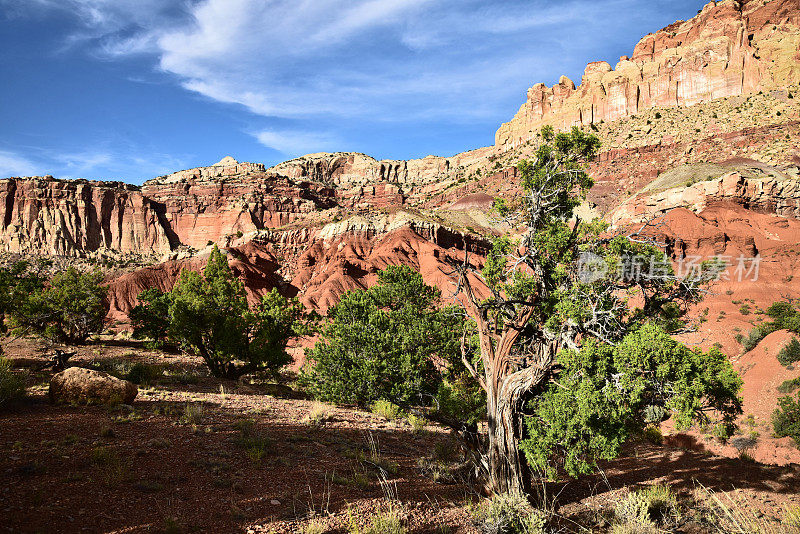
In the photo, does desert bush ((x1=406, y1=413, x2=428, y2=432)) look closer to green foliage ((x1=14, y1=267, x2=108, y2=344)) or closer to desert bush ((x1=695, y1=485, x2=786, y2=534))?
desert bush ((x1=695, y1=485, x2=786, y2=534))

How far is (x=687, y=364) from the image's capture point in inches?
225

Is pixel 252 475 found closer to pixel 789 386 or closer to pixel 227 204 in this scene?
pixel 789 386

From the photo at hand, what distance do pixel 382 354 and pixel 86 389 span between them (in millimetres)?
7851

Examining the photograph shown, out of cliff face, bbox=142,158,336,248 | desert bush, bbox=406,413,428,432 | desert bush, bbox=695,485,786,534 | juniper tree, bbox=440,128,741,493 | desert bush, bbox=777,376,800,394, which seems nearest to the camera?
juniper tree, bbox=440,128,741,493

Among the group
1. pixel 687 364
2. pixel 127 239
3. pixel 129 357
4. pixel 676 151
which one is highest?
pixel 676 151

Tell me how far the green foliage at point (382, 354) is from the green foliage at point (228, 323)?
4659mm

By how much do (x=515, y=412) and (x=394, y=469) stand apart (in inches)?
114

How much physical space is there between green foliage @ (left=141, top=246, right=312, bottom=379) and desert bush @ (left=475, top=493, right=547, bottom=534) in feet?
47.3

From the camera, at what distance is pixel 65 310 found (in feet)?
80.7

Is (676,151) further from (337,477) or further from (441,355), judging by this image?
(337,477)

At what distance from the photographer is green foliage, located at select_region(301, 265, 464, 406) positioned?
11.2 m

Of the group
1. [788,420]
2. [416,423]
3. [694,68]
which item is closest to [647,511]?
[416,423]

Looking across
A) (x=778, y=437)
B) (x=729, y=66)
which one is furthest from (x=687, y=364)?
(x=729, y=66)

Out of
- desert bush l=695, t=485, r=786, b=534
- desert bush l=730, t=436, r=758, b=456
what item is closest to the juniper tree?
desert bush l=695, t=485, r=786, b=534
